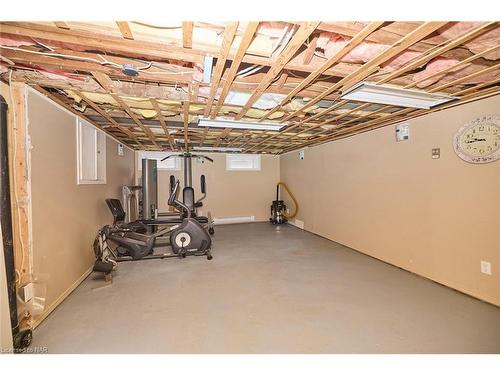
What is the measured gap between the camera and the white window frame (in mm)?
6195

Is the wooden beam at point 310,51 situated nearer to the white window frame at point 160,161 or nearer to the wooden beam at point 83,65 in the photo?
the wooden beam at point 83,65

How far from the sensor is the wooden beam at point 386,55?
1.24 m

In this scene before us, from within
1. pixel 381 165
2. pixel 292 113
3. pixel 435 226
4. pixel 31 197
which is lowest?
pixel 435 226

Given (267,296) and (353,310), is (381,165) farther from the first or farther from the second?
(267,296)

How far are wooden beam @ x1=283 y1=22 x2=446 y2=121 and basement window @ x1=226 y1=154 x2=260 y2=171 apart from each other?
15.3ft

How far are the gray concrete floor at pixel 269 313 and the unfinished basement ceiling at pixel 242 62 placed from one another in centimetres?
212

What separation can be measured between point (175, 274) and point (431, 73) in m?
3.57

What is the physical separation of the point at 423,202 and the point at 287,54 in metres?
2.73

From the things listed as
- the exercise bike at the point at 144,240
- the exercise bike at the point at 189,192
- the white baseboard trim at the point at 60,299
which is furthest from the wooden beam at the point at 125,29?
the exercise bike at the point at 189,192

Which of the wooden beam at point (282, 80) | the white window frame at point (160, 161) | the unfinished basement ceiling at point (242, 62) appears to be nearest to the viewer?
the unfinished basement ceiling at point (242, 62)

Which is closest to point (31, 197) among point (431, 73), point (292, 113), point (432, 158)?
point (292, 113)

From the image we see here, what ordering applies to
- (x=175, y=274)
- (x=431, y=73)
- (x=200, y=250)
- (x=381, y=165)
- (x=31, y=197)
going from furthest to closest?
(x=200, y=250) → (x=381, y=165) → (x=175, y=274) → (x=31, y=197) → (x=431, y=73)

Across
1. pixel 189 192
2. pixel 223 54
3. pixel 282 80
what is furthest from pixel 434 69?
pixel 189 192

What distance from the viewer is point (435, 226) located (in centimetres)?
278
